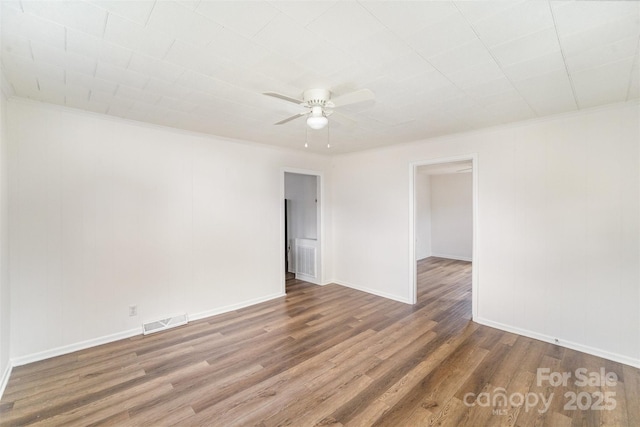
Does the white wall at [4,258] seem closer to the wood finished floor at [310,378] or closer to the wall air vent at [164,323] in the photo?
the wood finished floor at [310,378]

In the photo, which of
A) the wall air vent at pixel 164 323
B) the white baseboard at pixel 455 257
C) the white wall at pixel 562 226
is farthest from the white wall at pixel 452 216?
the wall air vent at pixel 164 323

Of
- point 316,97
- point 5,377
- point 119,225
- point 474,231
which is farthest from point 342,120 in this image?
point 5,377

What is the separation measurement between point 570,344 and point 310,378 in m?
2.89

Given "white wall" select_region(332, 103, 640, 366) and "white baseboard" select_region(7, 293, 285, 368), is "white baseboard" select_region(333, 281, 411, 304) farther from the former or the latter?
"white baseboard" select_region(7, 293, 285, 368)

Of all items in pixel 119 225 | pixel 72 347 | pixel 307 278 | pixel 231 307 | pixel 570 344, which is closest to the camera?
pixel 72 347

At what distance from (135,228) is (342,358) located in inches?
111

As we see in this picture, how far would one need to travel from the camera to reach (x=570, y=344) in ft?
9.77

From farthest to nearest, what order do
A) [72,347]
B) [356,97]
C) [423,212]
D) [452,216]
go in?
[423,212], [452,216], [72,347], [356,97]

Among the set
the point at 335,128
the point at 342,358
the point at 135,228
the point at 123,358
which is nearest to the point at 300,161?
the point at 335,128

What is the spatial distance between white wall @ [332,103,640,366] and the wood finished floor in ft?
1.08

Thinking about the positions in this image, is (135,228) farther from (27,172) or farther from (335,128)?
(335,128)

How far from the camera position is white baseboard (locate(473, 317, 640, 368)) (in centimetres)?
267

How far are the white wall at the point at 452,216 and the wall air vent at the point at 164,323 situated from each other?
24.0 feet

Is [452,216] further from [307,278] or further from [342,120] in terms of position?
[342,120]
